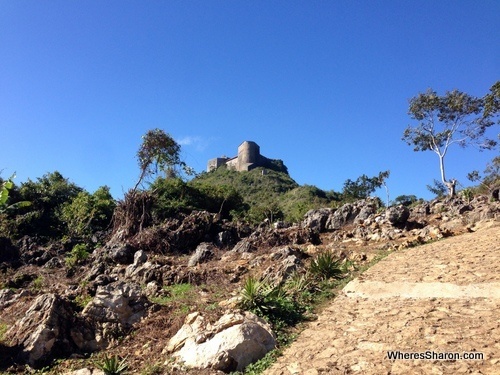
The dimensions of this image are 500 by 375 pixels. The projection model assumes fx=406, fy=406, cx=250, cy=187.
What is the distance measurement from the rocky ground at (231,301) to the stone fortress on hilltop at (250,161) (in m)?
55.9

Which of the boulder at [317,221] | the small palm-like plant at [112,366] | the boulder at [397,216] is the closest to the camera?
the small palm-like plant at [112,366]

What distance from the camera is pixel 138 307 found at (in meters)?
7.57

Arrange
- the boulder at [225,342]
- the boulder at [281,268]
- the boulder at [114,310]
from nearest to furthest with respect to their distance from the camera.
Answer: the boulder at [225,342], the boulder at [114,310], the boulder at [281,268]

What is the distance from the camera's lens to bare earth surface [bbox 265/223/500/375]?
15.9 ft

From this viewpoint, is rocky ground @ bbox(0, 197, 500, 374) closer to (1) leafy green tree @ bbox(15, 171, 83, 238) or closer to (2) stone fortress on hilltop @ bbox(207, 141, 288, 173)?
(1) leafy green tree @ bbox(15, 171, 83, 238)

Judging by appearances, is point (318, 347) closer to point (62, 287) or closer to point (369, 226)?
point (62, 287)

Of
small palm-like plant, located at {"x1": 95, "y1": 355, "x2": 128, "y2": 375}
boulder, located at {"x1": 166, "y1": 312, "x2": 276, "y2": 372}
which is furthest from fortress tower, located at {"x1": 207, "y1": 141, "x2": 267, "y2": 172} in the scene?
small palm-like plant, located at {"x1": 95, "y1": 355, "x2": 128, "y2": 375}

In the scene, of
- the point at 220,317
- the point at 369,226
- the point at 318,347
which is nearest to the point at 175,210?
the point at 369,226

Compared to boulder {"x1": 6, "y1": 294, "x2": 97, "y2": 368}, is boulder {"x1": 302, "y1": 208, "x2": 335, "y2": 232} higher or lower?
higher

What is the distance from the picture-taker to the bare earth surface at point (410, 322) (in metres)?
4.86

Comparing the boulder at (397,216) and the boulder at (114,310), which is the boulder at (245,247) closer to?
the boulder at (397,216)

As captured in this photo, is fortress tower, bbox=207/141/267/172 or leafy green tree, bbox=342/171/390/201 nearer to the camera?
leafy green tree, bbox=342/171/390/201

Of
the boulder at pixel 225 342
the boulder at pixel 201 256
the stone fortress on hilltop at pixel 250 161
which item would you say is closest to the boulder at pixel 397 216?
the boulder at pixel 201 256

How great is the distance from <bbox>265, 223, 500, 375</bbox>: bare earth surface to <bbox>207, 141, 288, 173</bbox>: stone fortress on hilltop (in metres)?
60.4
